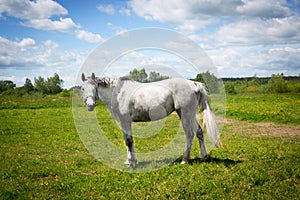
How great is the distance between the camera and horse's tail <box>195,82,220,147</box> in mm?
8172

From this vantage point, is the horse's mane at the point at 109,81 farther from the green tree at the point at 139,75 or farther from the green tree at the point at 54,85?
the green tree at the point at 54,85

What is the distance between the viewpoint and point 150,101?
8133 millimetres

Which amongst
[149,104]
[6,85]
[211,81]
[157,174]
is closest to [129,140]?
[149,104]

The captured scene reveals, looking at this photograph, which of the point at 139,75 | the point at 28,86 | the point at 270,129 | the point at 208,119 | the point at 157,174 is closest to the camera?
the point at 157,174

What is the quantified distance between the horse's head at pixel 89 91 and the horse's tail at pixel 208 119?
127 inches

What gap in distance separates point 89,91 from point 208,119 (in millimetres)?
3661

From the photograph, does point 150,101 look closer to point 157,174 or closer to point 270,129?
point 157,174

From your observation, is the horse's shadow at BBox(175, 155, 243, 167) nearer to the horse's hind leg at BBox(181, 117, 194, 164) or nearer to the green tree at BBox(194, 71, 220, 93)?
the horse's hind leg at BBox(181, 117, 194, 164)

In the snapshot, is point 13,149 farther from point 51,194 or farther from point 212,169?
point 212,169

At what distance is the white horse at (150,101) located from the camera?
816cm

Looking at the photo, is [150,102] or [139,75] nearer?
[150,102]

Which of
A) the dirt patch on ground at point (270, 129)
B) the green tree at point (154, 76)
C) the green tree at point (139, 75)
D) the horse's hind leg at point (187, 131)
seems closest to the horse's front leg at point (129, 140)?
the horse's hind leg at point (187, 131)

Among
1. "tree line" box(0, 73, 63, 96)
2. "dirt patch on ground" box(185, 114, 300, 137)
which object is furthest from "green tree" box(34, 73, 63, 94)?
"dirt patch on ground" box(185, 114, 300, 137)

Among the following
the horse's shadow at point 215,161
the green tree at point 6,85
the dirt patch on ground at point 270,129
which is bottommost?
the dirt patch on ground at point 270,129
